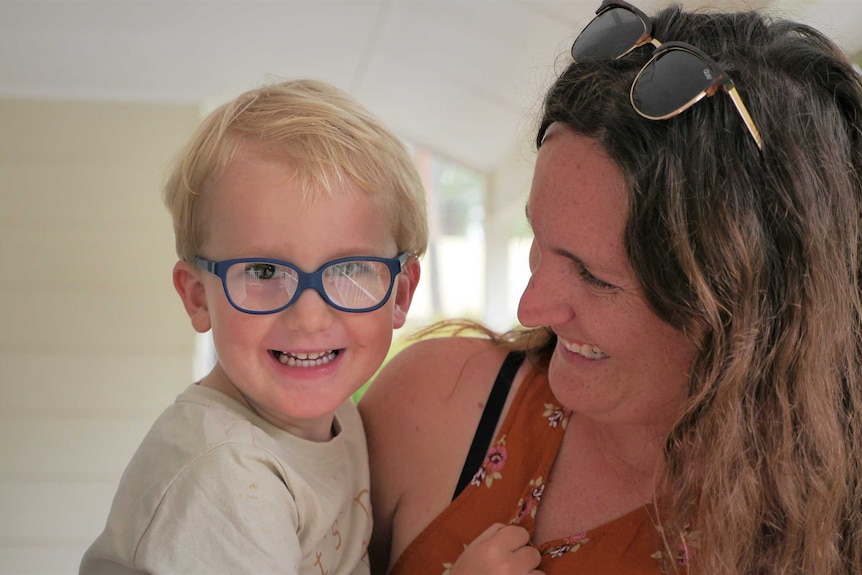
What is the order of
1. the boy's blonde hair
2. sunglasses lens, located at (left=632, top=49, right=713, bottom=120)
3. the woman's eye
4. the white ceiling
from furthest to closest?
1. the white ceiling
2. the boy's blonde hair
3. the woman's eye
4. sunglasses lens, located at (left=632, top=49, right=713, bottom=120)

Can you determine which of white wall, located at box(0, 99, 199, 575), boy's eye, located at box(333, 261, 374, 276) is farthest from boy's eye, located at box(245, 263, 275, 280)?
white wall, located at box(0, 99, 199, 575)

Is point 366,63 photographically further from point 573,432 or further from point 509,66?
point 573,432

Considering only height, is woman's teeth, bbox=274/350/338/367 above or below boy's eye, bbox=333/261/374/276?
below

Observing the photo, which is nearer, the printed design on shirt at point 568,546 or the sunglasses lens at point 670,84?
the sunglasses lens at point 670,84

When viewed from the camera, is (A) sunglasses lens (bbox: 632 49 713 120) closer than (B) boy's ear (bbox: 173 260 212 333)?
Yes

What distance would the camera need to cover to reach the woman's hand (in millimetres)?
1370

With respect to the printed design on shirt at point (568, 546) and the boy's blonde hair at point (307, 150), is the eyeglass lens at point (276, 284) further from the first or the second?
the printed design on shirt at point (568, 546)

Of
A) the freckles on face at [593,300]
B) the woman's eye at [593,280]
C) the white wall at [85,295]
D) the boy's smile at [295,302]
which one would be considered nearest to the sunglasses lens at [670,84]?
the freckles on face at [593,300]

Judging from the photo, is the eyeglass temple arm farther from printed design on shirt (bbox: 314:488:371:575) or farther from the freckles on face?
printed design on shirt (bbox: 314:488:371:575)

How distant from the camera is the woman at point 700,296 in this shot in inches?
48.8


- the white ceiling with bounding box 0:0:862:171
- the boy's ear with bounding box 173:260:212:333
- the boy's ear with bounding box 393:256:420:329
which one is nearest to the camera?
the boy's ear with bounding box 173:260:212:333

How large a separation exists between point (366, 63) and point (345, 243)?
3.79 metres

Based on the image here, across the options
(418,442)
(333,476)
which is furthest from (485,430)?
(333,476)

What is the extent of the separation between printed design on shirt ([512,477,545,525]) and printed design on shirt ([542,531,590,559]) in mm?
68
